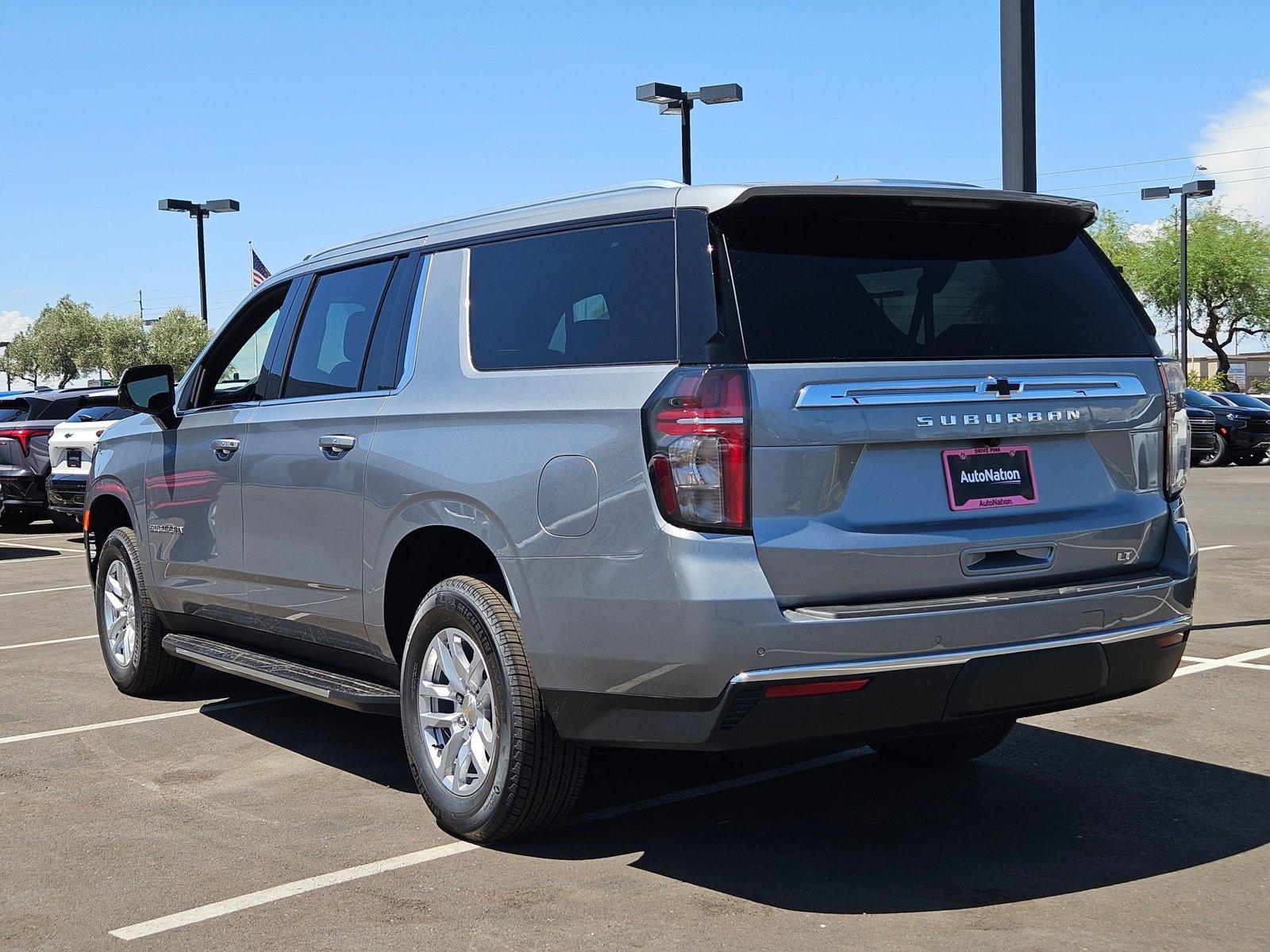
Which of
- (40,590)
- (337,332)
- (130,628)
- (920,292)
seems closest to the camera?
(920,292)

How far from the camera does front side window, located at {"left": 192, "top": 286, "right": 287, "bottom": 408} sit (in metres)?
6.23

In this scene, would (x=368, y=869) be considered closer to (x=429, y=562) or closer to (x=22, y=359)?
(x=429, y=562)

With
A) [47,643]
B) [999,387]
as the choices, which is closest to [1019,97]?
[999,387]

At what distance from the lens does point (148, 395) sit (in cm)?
676

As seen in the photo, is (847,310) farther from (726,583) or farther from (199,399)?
(199,399)

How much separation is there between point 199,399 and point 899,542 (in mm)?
3763

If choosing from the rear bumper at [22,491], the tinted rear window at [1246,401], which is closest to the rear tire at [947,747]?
the rear bumper at [22,491]

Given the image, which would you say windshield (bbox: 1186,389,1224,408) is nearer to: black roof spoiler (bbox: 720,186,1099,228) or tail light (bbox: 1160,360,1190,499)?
tail light (bbox: 1160,360,1190,499)

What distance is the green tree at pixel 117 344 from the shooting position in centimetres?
8906

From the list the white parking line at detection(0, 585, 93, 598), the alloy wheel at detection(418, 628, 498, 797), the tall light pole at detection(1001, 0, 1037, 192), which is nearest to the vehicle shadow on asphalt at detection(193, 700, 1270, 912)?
the alloy wheel at detection(418, 628, 498, 797)

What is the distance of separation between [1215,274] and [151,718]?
69621 mm

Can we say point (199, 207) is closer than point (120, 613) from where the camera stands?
No

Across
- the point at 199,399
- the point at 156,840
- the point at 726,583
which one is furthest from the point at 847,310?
the point at 199,399

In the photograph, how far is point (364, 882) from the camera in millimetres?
4375
